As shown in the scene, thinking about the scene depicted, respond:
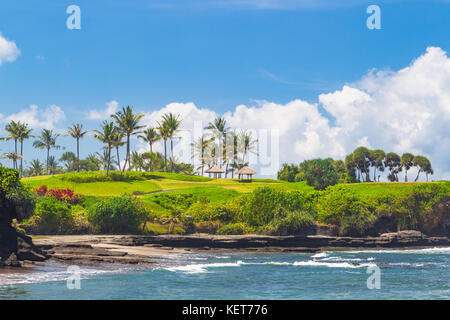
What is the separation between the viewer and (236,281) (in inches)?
1153

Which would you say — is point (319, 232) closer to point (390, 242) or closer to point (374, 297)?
point (390, 242)

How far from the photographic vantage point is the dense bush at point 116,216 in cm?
5466

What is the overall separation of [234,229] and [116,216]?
49.4 feet

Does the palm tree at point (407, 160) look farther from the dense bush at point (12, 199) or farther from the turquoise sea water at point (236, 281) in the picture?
the dense bush at point (12, 199)

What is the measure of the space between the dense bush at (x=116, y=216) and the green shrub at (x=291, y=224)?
54.7ft

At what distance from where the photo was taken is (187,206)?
227 feet

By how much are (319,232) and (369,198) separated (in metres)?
11.0

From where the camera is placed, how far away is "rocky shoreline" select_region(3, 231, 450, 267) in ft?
118

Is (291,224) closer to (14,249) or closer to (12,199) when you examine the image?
(14,249)

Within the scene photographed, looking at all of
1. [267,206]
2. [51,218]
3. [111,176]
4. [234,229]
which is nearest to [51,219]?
[51,218]

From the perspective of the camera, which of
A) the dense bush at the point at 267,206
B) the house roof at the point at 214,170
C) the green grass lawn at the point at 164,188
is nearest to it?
the dense bush at the point at 267,206

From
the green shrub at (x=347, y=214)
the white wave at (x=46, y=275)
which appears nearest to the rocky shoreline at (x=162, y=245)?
the green shrub at (x=347, y=214)

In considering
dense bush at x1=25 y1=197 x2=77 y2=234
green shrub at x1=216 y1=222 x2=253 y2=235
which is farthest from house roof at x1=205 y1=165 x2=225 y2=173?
dense bush at x1=25 y1=197 x2=77 y2=234
